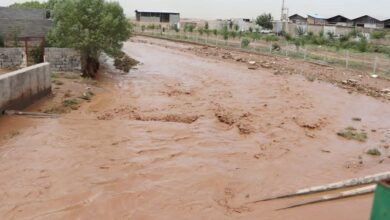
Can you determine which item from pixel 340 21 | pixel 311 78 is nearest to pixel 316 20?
pixel 340 21

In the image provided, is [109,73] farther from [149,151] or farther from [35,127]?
[149,151]

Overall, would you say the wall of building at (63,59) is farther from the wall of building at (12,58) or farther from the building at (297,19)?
the building at (297,19)

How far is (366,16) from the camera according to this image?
56.8 meters

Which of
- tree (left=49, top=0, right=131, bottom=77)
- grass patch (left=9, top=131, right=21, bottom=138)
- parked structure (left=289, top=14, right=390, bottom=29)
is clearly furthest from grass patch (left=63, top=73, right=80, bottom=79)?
parked structure (left=289, top=14, right=390, bottom=29)

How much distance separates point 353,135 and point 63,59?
1162 centimetres

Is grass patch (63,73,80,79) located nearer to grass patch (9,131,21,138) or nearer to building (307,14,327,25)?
grass patch (9,131,21,138)

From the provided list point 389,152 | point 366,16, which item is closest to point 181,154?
point 389,152

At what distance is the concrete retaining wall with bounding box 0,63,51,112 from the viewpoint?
1087 centimetres

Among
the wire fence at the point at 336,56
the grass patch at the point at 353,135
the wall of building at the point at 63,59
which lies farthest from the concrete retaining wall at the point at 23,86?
the wire fence at the point at 336,56

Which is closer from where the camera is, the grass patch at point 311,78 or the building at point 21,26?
the building at point 21,26

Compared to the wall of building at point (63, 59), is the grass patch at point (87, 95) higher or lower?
lower

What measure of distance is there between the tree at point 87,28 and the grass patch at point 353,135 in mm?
10298

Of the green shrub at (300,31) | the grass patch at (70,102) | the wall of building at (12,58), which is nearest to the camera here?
the grass patch at (70,102)

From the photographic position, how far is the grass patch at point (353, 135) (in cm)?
1077
